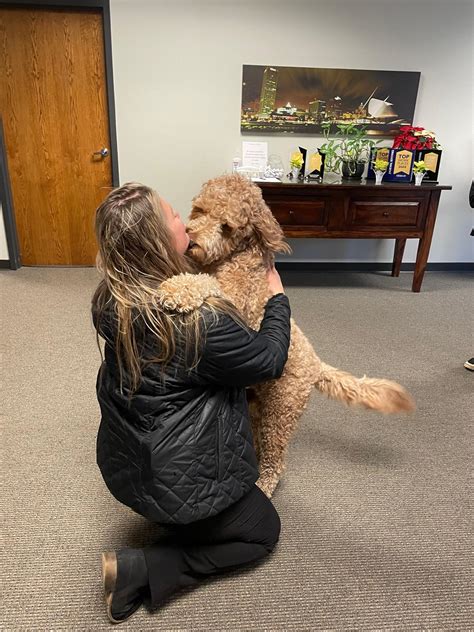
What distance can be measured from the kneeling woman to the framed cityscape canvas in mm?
2886

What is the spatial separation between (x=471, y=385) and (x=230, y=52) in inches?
116

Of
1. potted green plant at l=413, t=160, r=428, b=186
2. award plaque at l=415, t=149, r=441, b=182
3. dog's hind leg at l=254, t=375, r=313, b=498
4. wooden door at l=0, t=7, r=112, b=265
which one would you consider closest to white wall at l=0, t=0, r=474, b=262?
wooden door at l=0, t=7, r=112, b=265

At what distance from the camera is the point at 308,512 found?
4.98ft

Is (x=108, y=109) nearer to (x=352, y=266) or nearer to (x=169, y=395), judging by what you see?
(x=352, y=266)

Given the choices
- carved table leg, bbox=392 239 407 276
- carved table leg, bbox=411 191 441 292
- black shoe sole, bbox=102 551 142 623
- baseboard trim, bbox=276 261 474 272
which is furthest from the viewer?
baseboard trim, bbox=276 261 474 272

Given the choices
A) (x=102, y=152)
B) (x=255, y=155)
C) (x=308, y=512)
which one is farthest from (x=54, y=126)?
(x=308, y=512)

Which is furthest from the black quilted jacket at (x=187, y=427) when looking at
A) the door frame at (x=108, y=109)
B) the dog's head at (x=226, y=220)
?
the door frame at (x=108, y=109)

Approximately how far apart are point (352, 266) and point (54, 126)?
2830mm

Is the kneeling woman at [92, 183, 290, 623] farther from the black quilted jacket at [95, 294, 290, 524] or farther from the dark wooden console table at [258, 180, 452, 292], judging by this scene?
the dark wooden console table at [258, 180, 452, 292]

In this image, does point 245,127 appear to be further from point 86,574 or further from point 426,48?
point 86,574

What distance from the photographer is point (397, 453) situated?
1.82m

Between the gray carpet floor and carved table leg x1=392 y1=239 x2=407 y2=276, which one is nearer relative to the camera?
the gray carpet floor

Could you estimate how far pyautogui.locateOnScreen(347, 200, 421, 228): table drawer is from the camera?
3355 millimetres

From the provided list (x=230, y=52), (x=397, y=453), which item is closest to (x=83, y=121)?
(x=230, y=52)
